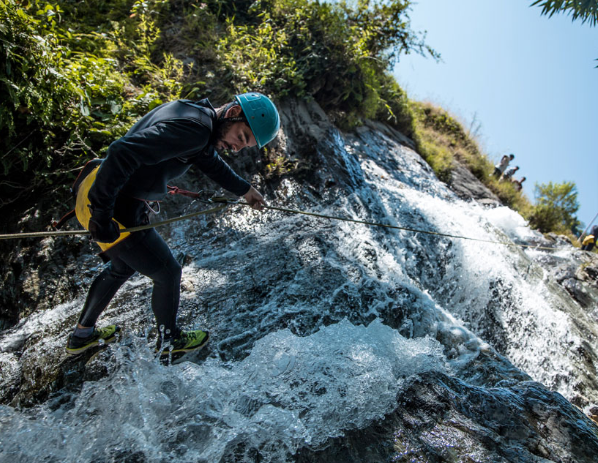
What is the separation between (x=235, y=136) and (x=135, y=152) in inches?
23.4

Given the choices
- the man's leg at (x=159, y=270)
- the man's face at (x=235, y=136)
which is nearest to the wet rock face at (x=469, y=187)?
the man's face at (x=235, y=136)

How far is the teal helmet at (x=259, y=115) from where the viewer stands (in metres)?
1.91

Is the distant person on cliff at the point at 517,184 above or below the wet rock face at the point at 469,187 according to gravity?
above

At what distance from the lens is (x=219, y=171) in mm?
2475

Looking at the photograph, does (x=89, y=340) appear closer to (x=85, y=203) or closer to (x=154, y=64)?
(x=85, y=203)

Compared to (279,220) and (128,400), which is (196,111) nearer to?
(128,400)

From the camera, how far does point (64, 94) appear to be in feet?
11.2

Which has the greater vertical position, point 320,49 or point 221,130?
point 320,49

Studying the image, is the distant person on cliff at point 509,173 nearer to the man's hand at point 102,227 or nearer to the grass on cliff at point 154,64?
the grass on cliff at point 154,64

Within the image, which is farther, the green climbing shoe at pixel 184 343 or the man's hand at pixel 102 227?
the green climbing shoe at pixel 184 343

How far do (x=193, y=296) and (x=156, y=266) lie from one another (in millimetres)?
922

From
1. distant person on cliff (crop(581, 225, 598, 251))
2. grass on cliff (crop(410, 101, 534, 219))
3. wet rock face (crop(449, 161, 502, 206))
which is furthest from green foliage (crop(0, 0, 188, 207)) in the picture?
distant person on cliff (crop(581, 225, 598, 251))

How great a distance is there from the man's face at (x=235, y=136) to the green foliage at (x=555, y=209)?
1079 centimetres

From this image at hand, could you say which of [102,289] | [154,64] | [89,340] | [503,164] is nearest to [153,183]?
[102,289]
